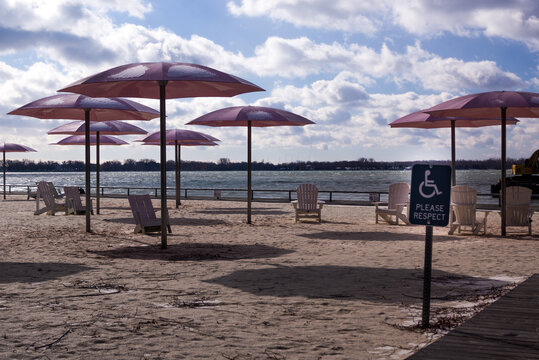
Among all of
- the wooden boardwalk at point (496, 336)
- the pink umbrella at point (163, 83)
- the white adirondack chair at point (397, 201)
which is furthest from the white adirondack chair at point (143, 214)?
the wooden boardwalk at point (496, 336)

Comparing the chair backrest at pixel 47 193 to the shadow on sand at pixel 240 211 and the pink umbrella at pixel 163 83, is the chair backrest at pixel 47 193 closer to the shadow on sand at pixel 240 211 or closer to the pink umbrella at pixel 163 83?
the shadow on sand at pixel 240 211

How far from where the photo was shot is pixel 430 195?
4430 millimetres

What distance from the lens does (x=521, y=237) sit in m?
11.6

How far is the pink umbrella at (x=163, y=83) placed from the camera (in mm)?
8672

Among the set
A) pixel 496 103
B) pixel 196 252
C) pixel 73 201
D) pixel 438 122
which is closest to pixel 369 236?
pixel 496 103

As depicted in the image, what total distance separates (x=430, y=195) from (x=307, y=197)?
1006cm

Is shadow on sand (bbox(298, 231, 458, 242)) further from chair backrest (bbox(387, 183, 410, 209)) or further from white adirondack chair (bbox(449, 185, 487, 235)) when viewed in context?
chair backrest (bbox(387, 183, 410, 209))

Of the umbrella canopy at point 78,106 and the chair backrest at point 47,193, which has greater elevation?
the umbrella canopy at point 78,106

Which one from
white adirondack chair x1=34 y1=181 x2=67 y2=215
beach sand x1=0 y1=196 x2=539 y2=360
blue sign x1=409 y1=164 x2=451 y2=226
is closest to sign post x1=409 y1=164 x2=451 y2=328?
blue sign x1=409 y1=164 x2=451 y2=226

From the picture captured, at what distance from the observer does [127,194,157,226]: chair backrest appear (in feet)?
38.1

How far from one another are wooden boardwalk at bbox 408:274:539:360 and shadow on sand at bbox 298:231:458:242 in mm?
5978

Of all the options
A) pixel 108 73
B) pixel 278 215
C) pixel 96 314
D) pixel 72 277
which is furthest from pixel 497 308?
pixel 278 215

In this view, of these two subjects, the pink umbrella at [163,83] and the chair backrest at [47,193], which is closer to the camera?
the pink umbrella at [163,83]

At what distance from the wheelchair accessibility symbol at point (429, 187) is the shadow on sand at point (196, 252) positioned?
184 inches
